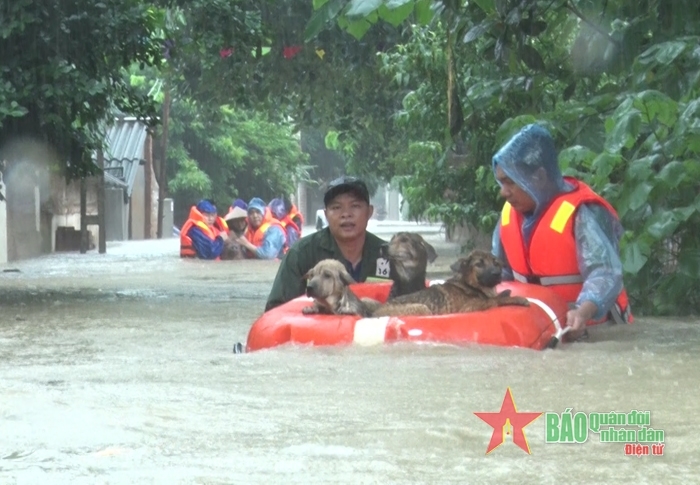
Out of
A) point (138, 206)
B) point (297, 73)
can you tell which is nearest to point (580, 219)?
point (297, 73)

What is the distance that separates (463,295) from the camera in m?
8.40

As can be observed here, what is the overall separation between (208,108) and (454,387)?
18.6m

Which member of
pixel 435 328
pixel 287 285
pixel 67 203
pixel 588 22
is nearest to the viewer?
pixel 435 328

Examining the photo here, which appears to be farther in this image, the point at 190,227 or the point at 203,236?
the point at 190,227

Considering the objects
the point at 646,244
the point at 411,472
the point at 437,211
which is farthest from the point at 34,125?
the point at 411,472

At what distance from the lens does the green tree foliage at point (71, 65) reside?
510 inches

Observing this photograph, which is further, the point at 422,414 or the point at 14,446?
the point at 422,414

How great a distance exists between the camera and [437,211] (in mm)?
15797

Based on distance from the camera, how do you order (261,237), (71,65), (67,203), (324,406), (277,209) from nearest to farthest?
(324,406) < (71,65) < (261,237) < (277,209) < (67,203)

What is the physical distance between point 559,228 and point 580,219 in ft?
0.47

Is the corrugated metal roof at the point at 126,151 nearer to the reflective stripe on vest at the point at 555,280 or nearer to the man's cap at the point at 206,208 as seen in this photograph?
the man's cap at the point at 206,208

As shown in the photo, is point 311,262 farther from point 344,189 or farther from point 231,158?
point 231,158

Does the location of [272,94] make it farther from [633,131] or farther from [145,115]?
[633,131]

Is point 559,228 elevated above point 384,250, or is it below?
above
